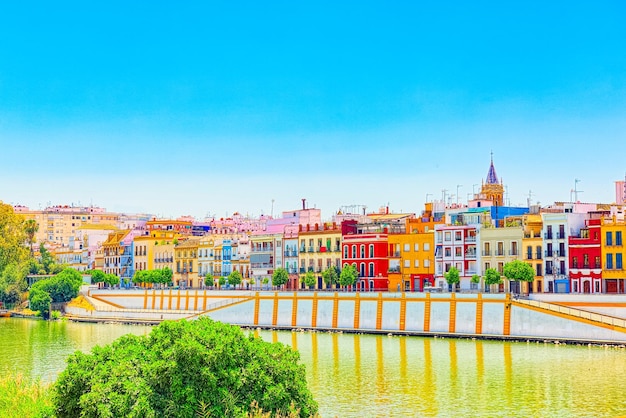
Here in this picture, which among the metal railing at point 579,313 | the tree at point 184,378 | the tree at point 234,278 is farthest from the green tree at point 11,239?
the tree at point 184,378

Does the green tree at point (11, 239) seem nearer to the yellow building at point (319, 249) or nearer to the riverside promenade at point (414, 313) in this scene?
the riverside promenade at point (414, 313)

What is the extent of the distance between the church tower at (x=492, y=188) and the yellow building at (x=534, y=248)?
28.6m

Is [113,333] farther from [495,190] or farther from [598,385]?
[495,190]

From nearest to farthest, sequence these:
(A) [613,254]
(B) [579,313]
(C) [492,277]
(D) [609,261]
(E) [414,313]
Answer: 1. (B) [579,313]
2. (A) [613,254]
3. (D) [609,261]
4. (E) [414,313]
5. (C) [492,277]

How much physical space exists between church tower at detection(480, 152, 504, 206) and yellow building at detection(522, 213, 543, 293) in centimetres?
2865

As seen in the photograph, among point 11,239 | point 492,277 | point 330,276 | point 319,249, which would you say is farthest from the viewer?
point 11,239

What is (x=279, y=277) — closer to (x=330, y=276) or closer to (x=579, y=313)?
(x=330, y=276)

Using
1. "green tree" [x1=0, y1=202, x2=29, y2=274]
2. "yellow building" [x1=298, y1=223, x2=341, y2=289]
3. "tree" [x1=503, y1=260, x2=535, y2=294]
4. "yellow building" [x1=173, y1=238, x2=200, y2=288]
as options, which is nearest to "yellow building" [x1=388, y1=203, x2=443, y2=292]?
"yellow building" [x1=298, y1=223, x2=341, y2=289]

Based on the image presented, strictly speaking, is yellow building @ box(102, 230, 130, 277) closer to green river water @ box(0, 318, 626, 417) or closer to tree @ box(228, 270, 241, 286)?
tree @ box(228, 270, 241, 286)

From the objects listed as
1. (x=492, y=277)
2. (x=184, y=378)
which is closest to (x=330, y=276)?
(x=492, y=277)

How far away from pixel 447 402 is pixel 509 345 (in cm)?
1722

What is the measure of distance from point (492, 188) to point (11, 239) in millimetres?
46464

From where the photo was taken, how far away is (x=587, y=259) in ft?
189

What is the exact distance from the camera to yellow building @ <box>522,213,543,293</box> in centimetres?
6106
